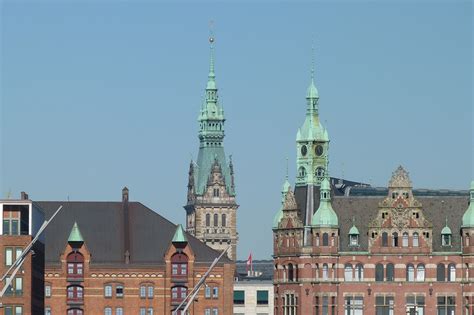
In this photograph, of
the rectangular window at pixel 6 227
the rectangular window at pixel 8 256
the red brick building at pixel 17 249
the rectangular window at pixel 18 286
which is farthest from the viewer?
the rectangular window at pixel 18 286

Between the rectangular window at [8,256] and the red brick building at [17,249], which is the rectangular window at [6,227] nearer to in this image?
the red brick building at [17,249]

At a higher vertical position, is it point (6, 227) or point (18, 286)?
point (6, 227)

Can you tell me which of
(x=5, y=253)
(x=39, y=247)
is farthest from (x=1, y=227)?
(x=39, y=247)

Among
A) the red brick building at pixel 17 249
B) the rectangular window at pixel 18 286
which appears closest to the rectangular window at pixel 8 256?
the red brick building at pixel 17 249

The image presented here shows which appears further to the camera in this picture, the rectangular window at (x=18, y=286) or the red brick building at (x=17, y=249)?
the rectangular window at (x=18, y=286)

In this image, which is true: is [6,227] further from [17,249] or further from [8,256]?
[8,256]

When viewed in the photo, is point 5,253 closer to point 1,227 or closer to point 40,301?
point 1,227

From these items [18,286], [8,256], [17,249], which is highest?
[17,249]

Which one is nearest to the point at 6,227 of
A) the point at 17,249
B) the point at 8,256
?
the point at 17,249

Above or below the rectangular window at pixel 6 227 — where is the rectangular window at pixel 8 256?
below

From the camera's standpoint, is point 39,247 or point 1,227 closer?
point 1,227

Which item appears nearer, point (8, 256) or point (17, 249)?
point (17, 249)

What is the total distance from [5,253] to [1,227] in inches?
85.1

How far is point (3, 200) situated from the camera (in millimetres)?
180500
